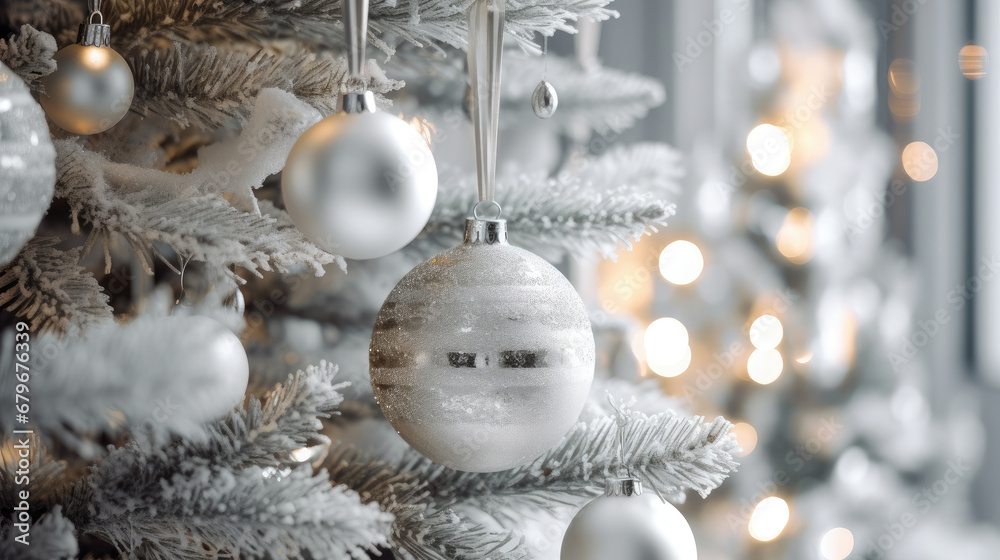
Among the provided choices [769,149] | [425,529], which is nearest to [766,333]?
[769,149]

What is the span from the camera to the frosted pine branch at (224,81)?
0.39 metres

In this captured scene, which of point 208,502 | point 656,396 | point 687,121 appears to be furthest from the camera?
point 687,121

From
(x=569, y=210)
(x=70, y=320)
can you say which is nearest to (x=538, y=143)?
(x=569, y=210)

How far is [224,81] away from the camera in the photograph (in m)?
0.39

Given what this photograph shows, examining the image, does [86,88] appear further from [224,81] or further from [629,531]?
[629,531]

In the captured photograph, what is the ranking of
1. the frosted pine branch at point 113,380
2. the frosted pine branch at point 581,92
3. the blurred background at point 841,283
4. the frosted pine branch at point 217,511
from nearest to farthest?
the frosted pine branch at point 113,380 → the frosted pine branch at point 217,511 → the frosted pine branch at point 581,92 → the blurred background at point 841,283

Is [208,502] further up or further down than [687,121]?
further down

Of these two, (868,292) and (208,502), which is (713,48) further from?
(208,502)

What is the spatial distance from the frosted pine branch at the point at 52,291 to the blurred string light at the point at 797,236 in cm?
106

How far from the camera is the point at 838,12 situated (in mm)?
1217

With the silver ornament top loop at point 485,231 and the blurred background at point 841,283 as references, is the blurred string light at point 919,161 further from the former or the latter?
the silver ornament top loop at point 485,231

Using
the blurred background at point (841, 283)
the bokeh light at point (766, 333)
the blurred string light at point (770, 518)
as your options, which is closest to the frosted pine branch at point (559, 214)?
the blurred background at point (841, 283)

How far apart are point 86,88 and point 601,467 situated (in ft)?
1.08

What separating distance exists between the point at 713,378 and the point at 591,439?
817 millimetres
